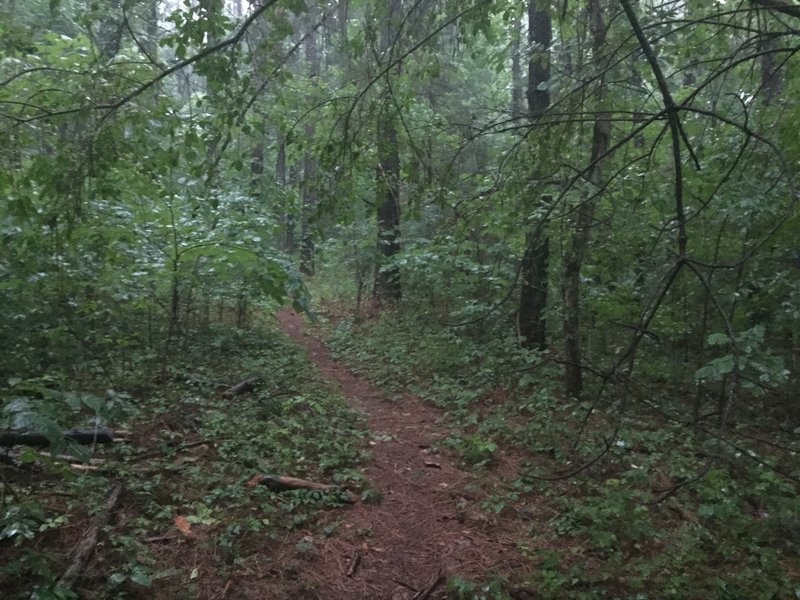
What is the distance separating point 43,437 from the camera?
4.61 metres

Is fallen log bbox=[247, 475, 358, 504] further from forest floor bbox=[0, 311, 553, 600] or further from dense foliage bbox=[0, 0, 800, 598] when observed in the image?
dense foliage bbox=[0, 0, 800, 598]

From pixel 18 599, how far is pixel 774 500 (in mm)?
5506

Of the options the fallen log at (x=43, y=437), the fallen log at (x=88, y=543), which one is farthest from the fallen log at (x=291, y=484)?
the fallen log at (x=43, y=437)

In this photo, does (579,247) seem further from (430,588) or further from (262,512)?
(262,512)

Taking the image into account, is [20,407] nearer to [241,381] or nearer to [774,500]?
[241,381]

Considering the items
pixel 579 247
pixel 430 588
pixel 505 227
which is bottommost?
pixel 430 588

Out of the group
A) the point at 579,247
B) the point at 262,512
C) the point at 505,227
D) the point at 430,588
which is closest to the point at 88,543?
the point at 262,512

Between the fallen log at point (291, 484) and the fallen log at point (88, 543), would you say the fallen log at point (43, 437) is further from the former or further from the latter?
the fallen log at point (291, 484)

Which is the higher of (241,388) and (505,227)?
(505,227)

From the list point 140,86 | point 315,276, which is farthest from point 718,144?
point 315,276

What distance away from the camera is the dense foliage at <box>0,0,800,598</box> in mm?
3699

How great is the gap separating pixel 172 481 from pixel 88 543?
1111 mm

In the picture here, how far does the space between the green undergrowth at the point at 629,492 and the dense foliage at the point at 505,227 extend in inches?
1.1

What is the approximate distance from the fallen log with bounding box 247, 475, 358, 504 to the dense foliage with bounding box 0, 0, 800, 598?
1.21m
